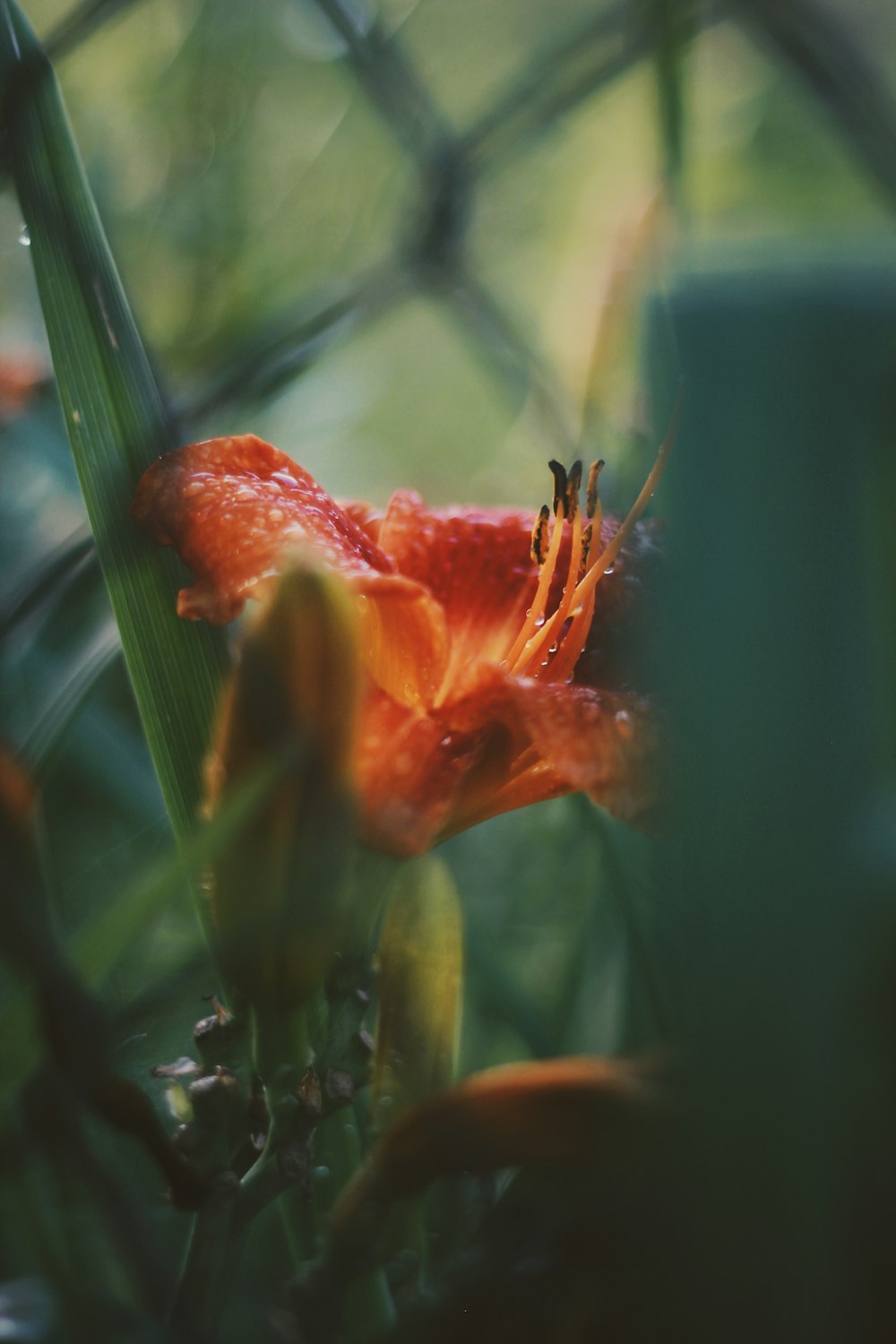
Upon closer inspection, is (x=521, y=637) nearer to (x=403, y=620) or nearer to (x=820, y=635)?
(x=403, y=620)

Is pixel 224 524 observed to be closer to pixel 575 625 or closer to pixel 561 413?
pixel 575 625

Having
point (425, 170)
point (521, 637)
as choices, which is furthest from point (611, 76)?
point (521, 637)

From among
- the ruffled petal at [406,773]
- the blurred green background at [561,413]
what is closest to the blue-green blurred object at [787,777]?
the blurred green background at [561,413]

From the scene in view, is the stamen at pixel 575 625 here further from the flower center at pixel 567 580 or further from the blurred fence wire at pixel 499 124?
the blurred fence wire at pixel 499 124

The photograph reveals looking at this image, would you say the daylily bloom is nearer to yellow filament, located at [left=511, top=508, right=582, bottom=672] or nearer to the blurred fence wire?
yellow filament, located at [left=511, top=508, right=582, bottom=672]

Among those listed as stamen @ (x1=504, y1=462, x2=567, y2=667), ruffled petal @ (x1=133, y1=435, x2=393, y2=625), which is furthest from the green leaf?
stamen @ (x1=504, y1=462, x2=567, y2=667)

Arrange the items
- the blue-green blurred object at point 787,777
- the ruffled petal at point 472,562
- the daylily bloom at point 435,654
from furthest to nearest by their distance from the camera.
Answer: the ruffled petal at point 472,562
the daylily bloom at point 435,654
the blue-green blurred object at point 787,777

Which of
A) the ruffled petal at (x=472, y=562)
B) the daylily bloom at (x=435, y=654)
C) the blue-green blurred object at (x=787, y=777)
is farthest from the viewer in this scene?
the ruffled petal at (x=472, y=562)
